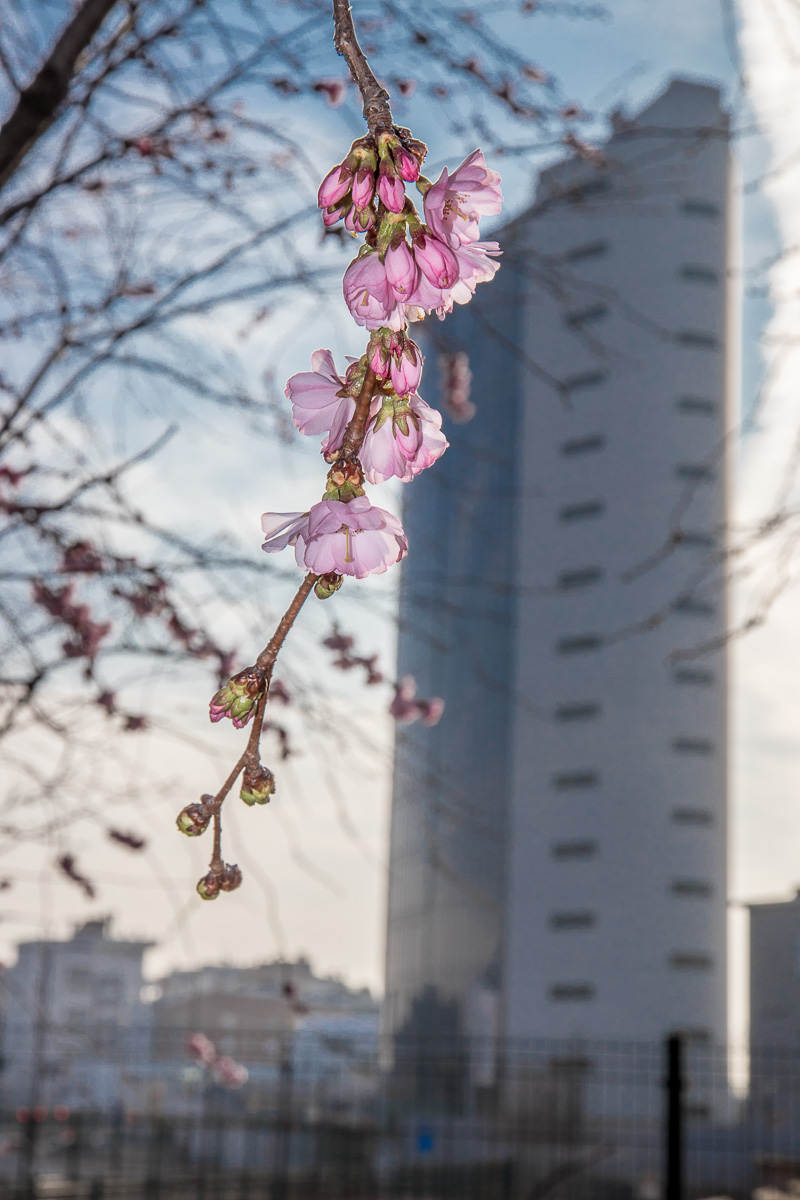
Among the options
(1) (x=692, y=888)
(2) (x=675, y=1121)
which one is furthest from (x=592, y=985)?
(2) (x=675, y=1121)

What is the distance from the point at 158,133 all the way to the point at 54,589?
1025 millimetres

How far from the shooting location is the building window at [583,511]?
77.9ft

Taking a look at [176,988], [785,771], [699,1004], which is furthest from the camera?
[176,988]

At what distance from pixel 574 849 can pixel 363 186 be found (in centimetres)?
2366

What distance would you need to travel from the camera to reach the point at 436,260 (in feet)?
1.72

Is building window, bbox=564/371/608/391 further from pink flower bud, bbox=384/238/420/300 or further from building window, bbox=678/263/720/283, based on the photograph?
pink flower bud, bbox=384/238/420/300

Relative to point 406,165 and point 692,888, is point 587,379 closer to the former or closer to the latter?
point 692,888

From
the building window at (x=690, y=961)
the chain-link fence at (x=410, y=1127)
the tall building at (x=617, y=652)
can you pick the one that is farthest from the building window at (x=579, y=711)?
the chain-link fence at (x=410, y=1127)

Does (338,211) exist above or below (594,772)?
below

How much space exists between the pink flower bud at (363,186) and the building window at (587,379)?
2444 centimetres

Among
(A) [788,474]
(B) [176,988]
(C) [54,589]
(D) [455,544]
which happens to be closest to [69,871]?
(C) [54,589]

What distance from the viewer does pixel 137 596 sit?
242 centimetres

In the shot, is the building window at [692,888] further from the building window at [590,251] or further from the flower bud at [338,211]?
the flower bud at [338,211]

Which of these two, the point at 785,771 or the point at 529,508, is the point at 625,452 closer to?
the point at 529,508
